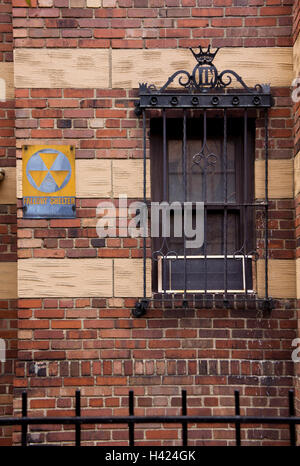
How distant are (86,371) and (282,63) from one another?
2.98 metres

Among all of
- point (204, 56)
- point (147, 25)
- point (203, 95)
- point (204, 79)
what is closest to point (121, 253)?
point (203, 95)

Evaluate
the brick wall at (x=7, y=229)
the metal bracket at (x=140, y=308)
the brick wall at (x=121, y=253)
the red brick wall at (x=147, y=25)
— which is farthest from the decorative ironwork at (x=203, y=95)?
the metal bracket at (x=140, y=308)

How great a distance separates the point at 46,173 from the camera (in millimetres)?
4137

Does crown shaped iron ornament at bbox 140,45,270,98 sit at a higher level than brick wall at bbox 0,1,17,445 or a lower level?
higher

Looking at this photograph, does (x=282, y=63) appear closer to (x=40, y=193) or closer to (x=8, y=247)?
(x=40, y=193)

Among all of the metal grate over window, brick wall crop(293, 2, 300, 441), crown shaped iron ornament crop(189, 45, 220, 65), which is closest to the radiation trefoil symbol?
the metal grate over window

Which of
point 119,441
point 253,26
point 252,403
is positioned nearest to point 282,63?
point 253,26

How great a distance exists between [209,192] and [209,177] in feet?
0.42

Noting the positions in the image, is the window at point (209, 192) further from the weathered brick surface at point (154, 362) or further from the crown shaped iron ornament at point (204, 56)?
the crown shaped iron ornament at point (204, 56)

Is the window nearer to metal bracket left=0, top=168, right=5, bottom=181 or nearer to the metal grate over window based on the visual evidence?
the metal grate over window

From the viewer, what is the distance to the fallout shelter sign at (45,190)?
4.12m

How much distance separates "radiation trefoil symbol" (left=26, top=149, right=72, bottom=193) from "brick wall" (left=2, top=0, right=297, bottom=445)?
4.5 inches

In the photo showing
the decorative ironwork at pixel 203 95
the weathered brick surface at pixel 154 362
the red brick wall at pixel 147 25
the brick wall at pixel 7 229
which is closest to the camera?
the weathered brick surface at pixel 154 362

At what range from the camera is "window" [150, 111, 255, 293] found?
4.16 metres
